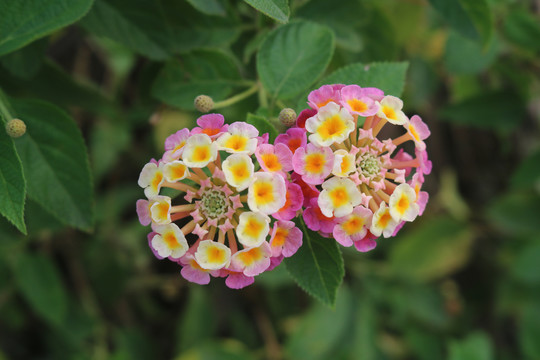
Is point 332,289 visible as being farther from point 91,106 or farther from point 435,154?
point 435,154

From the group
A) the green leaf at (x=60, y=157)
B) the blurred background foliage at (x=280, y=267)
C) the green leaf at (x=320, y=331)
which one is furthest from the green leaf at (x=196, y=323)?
the green leaf at (x=60, y=157)

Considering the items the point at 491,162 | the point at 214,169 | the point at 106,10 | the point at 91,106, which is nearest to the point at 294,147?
the point at 214,169

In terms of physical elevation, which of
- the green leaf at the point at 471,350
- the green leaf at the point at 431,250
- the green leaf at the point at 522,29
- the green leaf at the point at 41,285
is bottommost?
the green leaf at the point at 431,250

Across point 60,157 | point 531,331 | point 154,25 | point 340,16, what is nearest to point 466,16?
point 340,16

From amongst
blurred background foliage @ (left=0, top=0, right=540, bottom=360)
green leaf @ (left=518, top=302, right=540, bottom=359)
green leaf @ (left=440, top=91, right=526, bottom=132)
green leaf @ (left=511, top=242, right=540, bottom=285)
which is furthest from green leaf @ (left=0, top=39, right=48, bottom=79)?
green leaf @ (left=518, top=302, right=540, bottom=359)

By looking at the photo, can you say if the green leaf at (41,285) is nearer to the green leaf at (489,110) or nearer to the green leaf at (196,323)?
the green leaf at (196,323)

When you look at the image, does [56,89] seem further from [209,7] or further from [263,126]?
[263,126]
